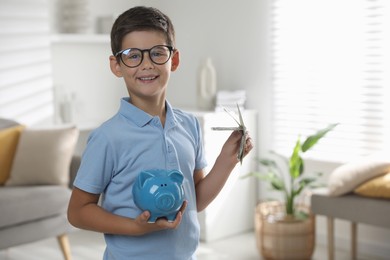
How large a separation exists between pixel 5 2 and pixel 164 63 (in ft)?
A: 10.7

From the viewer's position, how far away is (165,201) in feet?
4.84

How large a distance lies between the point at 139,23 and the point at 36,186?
2470mm

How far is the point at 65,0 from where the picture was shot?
4.90 m

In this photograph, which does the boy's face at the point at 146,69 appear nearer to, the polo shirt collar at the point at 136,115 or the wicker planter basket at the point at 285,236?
the polo shirt collar at the point at 136,115

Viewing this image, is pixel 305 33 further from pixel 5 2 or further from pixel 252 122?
pixel 5 2

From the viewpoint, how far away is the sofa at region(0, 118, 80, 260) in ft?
11.8

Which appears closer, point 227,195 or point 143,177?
point 143,177

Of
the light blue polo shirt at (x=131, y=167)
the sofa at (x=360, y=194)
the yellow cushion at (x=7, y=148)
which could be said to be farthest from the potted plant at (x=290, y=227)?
the light blue polo shirt at (x=131, y=167)

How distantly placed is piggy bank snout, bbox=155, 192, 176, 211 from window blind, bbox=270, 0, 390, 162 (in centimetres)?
273

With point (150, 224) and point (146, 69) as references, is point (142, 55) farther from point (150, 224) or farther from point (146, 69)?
point (150, 224)

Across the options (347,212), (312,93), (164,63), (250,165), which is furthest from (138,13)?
(250,165)

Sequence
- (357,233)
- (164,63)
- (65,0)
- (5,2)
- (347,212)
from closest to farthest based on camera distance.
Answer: (164,63), (347,212), (357,233), (5,2), (65,0)

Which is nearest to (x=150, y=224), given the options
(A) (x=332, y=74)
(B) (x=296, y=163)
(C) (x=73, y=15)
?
(B) (x=296, y=163)

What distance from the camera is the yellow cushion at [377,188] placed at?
11.5ft
